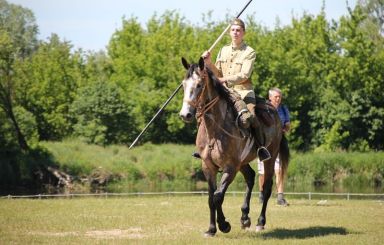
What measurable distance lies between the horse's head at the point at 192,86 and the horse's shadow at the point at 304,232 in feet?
11.5

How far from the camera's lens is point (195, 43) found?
63688 millimetres

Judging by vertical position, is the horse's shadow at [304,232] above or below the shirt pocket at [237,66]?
below

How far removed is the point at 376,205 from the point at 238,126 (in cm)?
933

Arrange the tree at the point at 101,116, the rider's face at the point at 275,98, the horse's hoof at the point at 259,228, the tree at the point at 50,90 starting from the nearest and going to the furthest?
the horse's hoof at the point at 259,228, the rider's face at the point at 275,98, the tree at the point at 101,116, the tree at the point at 50,90

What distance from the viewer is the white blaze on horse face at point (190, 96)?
13688 mm

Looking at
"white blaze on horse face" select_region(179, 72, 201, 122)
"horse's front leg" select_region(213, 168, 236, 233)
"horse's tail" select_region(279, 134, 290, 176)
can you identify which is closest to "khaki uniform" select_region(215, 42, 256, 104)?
"white blaze on horse face" select_region(179, 72, 201, 122)

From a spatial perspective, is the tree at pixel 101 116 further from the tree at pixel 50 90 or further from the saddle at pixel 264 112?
the saddle at pixel 264 112

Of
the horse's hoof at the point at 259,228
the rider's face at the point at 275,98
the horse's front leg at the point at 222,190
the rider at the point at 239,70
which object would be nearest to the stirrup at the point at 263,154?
the rider at the point at 239,70

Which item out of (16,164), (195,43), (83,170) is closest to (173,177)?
(83,170)

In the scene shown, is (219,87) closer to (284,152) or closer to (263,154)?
(263,154)

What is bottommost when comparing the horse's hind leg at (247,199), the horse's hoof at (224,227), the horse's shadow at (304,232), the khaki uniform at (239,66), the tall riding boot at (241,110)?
the horse's shadow at (304,232)

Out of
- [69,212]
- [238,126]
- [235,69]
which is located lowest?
[69,212]

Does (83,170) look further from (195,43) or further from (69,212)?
(69,212)

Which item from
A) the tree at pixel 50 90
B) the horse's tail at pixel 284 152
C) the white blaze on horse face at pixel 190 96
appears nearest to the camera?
the white blaze on horse face at pixel 190 96
